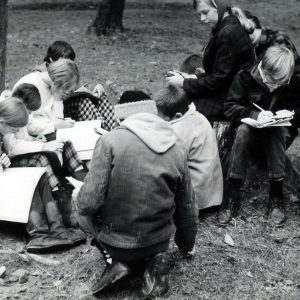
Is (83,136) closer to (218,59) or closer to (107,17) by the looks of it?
(218,59)

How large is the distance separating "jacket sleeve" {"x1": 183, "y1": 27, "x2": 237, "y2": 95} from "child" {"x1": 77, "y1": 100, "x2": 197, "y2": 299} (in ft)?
6.37

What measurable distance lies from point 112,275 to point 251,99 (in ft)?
7.09

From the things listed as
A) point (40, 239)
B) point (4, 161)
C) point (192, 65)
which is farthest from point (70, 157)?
point (192, 65)

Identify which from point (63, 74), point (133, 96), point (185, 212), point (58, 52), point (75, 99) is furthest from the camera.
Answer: point (133, 96)

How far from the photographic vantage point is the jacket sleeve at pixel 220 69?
16.3ft

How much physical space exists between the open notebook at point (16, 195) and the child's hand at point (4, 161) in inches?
3.5

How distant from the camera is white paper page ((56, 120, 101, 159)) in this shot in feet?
15.5

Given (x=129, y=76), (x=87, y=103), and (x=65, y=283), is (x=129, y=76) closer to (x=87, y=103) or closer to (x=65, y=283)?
(x=87, y=103)

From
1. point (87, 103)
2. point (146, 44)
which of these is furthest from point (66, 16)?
point (87, 103)

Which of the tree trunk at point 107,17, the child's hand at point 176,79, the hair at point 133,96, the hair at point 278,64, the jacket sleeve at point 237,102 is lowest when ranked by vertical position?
the tree trunk at point 107,17

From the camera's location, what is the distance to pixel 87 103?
5402 mm

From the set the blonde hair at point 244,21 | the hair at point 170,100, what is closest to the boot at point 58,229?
the hair at point 170,100

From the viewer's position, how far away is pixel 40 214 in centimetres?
409

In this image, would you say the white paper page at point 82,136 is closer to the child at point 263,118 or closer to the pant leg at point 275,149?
the child at point 263,118
